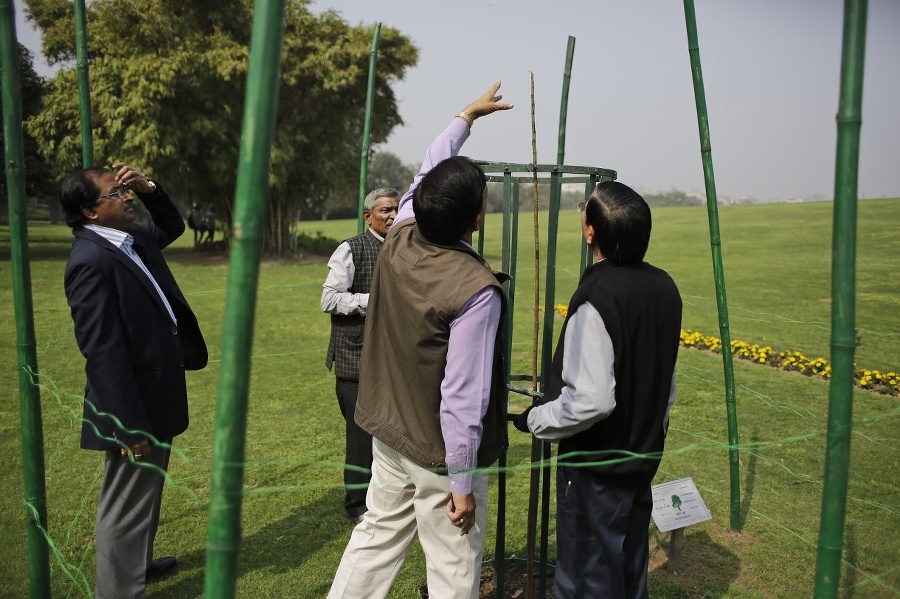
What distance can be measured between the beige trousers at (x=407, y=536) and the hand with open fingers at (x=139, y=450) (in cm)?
99

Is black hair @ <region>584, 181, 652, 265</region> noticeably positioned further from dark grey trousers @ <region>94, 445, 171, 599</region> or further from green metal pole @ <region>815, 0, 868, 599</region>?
dark grey trousers @ <region>94, 445, 171, 599</region>

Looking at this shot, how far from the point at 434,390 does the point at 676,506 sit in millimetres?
1880

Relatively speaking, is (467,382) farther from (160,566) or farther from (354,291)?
(160,566)

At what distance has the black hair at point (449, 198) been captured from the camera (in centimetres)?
246

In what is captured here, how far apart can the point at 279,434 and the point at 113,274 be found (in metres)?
3.50

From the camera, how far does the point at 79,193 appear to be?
10.0 feet

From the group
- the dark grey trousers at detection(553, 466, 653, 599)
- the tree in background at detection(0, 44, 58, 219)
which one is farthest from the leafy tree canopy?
the dark grey trousers at detection(553, 466, 653, 599)

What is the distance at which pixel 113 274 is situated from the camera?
3004 millimetres

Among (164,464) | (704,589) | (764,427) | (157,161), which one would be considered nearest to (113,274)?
(164,464)

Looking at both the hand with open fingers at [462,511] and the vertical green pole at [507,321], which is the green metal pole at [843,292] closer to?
the hand with open fingers at [462,511]

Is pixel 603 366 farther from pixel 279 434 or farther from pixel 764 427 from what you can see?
pixel 764 427

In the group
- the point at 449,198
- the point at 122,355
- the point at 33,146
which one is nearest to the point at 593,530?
the point at 449,198

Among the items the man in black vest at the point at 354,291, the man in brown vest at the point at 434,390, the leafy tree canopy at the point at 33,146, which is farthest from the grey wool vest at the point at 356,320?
the leafy tree canopy at the point at 33,146

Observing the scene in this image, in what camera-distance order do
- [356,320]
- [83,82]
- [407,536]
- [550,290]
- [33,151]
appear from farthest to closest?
[33,151] < [356,320] < [83,82] < [550,290] < [407,536]
